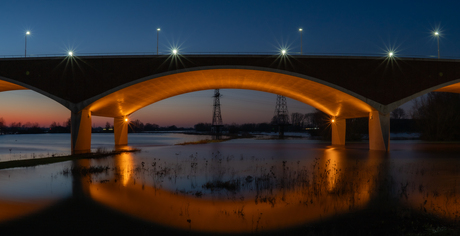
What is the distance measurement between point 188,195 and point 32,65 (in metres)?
29.4

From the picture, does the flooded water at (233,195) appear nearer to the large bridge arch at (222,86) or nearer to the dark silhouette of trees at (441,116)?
the large bridge arch at (222,86)

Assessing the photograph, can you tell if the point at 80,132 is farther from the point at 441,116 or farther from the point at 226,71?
the point at 441,116

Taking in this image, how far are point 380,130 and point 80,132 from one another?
30411 mm

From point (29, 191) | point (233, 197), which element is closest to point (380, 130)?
point (233, 197)

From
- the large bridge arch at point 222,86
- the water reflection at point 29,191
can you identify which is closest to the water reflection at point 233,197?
the water reflection at point 29,191

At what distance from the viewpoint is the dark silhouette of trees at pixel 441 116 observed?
58.2 metres

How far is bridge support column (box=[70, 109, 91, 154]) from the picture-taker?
3014 centimetres

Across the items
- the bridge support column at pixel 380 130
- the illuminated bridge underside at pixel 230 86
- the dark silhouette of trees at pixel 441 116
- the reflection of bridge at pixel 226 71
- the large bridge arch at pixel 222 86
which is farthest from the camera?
the dark silhouette of trees at pixel 441 116

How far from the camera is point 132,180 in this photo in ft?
42.6

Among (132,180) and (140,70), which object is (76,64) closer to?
(140,70)

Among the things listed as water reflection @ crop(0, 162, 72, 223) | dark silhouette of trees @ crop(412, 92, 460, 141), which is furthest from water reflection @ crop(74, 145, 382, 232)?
dark silhouette of trees @ crop(412, 92, 460, 141)

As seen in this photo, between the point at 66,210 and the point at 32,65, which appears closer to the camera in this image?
the point at 66,210

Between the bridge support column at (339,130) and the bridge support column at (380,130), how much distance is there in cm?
1285

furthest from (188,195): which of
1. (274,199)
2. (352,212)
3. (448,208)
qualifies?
(448,208)
